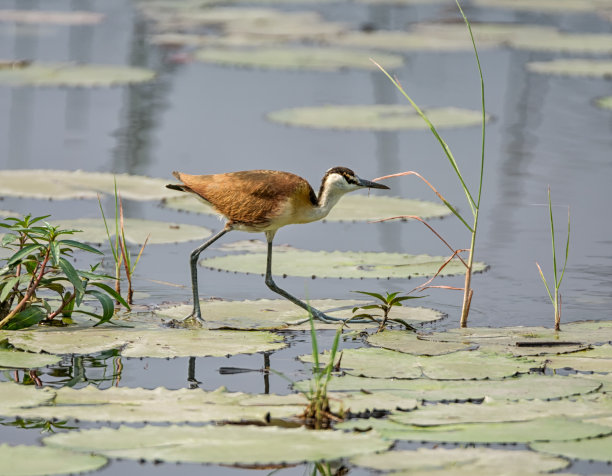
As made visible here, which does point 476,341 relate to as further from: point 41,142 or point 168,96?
point 168,96

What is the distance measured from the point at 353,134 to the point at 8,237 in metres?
5.52

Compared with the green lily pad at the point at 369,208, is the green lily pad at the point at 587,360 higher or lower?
lower

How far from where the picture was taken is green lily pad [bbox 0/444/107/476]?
310 centimetres

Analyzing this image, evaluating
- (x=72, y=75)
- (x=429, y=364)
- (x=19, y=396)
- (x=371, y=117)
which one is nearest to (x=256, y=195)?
(x=429, y=364)

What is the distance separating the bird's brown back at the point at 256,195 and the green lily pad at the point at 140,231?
3.18ft

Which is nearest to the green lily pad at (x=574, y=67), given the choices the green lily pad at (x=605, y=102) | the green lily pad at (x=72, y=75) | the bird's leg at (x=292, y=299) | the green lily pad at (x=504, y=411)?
the green lily pad at (x=605, y=102)

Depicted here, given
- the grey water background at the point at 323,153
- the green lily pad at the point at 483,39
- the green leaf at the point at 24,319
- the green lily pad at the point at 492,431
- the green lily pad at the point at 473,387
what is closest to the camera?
the green lily pad at the point at 492,431

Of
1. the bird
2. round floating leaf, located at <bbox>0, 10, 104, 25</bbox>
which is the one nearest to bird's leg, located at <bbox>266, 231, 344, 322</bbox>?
the bird

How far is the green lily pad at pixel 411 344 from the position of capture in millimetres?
4402

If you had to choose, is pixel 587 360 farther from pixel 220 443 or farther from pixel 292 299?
pixel 220 443

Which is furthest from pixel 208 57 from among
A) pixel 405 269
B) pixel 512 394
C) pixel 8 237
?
pixel 512 394

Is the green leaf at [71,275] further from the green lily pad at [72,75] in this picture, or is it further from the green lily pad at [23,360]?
the green lily pad at [72,75]

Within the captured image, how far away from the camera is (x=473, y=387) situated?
13.0 feet

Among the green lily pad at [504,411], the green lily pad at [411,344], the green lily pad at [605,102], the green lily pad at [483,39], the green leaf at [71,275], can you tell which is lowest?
the green lily pad at [411,344]
